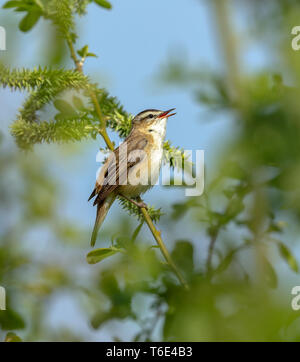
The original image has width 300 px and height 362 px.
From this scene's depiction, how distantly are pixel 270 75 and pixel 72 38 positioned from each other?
1.21 meters

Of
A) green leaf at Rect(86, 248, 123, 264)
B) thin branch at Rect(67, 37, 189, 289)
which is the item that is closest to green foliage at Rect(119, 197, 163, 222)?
thin branch at Rect(67, 37, 189, 289)

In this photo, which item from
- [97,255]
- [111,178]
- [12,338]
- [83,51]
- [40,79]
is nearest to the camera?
[12,338]

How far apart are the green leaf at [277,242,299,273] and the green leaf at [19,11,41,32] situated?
4.50ft

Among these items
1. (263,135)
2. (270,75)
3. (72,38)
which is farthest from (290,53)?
(72,38)

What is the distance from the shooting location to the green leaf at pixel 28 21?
1910 millimetres

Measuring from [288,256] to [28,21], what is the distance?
1.43 metres

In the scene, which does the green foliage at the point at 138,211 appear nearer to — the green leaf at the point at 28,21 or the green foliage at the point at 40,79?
the green foliage at the point at 40,79

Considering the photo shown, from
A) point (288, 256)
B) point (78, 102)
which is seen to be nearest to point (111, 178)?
point (78, 102)

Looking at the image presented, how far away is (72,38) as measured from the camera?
2006 mm

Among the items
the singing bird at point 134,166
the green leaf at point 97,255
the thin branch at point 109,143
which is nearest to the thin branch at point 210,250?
the thin branch at point 109,143

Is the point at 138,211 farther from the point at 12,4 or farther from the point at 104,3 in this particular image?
the point at 12,4

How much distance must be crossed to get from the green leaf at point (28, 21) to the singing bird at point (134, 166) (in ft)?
3.87

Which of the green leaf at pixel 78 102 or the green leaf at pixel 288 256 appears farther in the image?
the green leaf at pixel 78 102

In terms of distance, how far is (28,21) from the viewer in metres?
1.93
